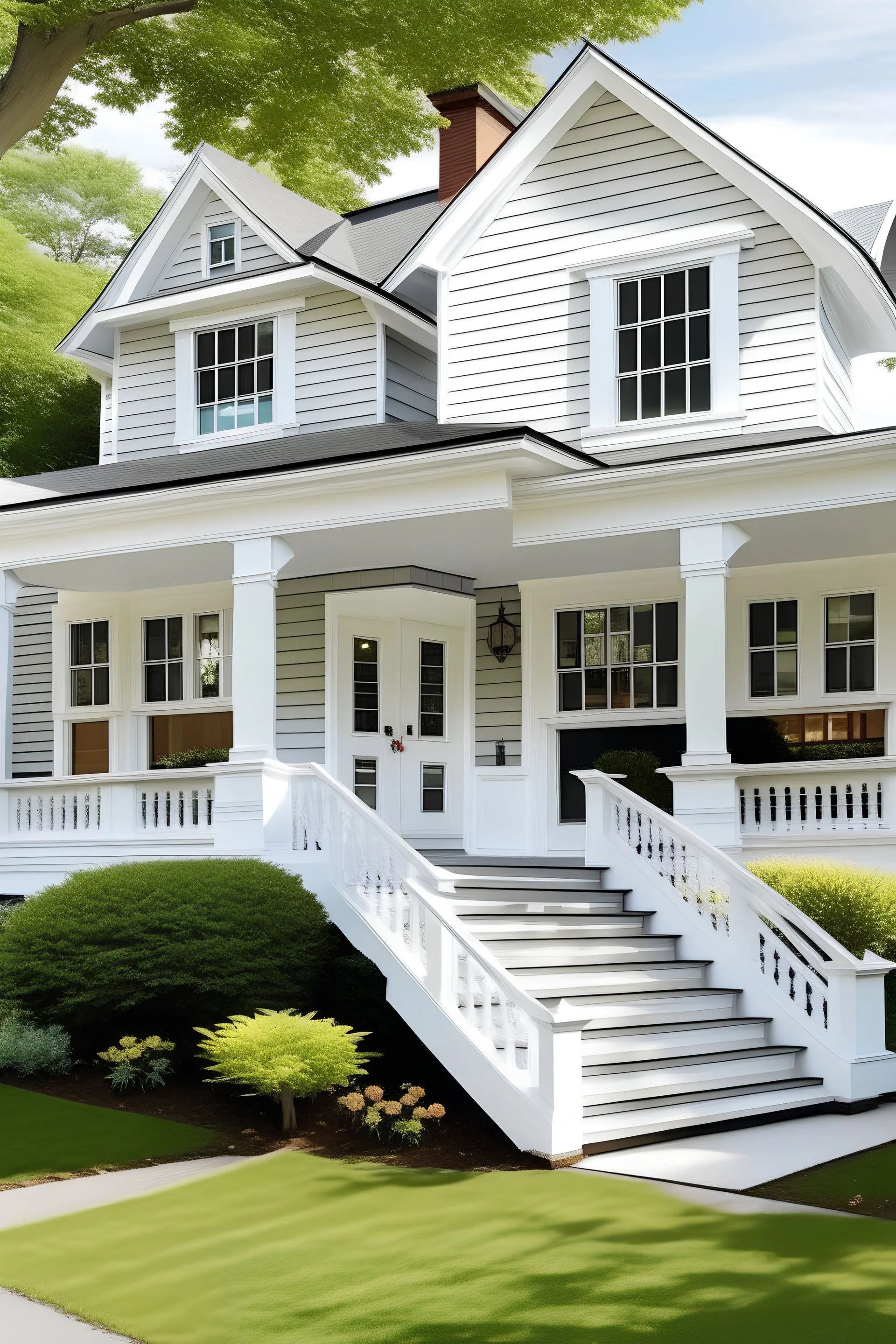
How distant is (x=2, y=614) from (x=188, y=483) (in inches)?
114

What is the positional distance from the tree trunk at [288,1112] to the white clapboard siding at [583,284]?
7.99m

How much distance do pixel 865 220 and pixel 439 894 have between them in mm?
10043

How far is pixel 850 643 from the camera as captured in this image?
13.7 meters

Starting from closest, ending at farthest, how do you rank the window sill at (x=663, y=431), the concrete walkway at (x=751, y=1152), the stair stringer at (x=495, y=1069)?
the concrete walkway at (x=751, y=1152) → the stair stringer at (x=495, y=1069) → the window sill at (x=663, y=431)

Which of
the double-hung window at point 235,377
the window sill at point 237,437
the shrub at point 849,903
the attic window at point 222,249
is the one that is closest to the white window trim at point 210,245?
the attic window at point 222,249

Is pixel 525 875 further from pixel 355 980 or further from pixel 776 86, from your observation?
pixel 776 86

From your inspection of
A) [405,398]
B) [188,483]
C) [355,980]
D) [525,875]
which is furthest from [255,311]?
[355,980]

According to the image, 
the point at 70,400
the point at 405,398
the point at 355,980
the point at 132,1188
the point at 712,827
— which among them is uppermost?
the point at 70,400

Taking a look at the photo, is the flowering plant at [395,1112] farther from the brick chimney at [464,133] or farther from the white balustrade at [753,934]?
the brick chimney at [464,133]

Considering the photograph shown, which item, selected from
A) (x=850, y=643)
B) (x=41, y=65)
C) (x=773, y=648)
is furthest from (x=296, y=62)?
(x=850, y=643)

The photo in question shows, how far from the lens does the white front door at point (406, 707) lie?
601 inches

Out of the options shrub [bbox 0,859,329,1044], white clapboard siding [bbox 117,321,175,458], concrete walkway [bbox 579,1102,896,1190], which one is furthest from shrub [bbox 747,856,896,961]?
white clapboard siding [bbox 117,321,175,458]

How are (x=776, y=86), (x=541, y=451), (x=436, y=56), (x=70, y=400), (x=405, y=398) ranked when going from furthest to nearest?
(x=776, y=86), (x=70, y=400), (x=436, y=56), (x=405, y=398), (x=541, y=451)

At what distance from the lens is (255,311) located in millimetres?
16781
